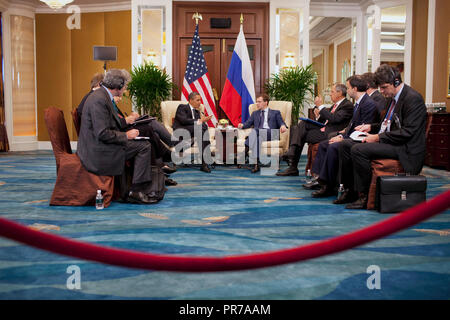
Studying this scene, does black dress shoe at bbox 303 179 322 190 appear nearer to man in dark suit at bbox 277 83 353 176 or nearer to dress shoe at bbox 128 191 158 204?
man in dark suit at bbox 277 83 353 176

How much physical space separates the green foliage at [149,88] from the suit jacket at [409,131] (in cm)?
555

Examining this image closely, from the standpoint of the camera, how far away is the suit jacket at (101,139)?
4160 millimetres

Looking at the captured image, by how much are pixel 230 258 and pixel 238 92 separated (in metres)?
7.57

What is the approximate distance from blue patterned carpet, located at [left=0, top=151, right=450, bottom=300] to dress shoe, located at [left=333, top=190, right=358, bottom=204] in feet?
0.43

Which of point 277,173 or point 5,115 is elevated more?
point 5,115

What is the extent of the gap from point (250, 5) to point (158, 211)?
684 cm

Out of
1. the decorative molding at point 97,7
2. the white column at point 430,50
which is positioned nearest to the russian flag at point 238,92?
the white column at point 430,50

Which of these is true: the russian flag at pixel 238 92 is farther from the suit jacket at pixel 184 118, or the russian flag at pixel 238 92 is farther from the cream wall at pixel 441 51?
the cream wall at pixel 441 51

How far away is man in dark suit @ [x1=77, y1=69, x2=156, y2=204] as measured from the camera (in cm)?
417

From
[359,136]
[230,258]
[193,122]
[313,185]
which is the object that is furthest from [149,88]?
[230,258]

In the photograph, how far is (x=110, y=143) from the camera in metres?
4.23

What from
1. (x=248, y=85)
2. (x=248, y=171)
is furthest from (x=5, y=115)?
(x=248, y=171)

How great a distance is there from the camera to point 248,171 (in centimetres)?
705
